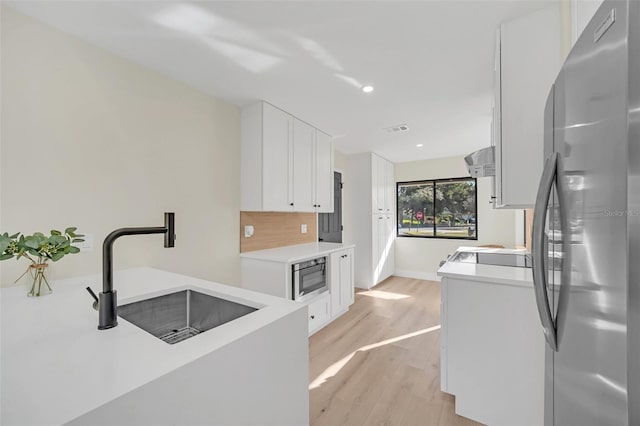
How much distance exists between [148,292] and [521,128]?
7.31 ft

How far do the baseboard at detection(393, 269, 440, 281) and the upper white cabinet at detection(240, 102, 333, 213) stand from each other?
2.99 m

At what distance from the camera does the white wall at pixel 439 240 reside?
4.53 meters

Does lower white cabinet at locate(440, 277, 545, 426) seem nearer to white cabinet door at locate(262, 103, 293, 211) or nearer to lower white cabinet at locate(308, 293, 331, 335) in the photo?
lower white cabinet at locate(308, 293, 331, 335)

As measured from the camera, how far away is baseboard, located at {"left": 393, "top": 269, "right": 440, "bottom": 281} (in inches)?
201

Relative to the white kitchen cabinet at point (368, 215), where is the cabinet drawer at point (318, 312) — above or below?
below

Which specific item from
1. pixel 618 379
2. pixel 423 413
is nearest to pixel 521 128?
pixel 618 379

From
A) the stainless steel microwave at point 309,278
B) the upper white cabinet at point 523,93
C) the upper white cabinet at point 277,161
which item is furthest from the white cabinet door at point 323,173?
the upper white cabinet at point 523,93

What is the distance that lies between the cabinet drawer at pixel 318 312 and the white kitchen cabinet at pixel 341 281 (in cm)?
12

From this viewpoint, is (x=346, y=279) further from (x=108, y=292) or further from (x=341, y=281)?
(x=108, y=292)

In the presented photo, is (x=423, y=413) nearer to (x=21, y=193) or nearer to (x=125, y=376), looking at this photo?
(x=125, y=376)

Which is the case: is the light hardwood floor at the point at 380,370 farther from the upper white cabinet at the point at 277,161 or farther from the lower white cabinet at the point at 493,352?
the upper white cabinet at the point at 277,161

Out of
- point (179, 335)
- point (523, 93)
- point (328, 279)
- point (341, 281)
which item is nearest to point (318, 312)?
point (328, 279)

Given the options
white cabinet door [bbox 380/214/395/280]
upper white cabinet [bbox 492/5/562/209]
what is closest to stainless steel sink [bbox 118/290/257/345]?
upper white cabinet [bbox 492/5/562/209]

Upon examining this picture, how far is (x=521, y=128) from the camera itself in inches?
60.5
